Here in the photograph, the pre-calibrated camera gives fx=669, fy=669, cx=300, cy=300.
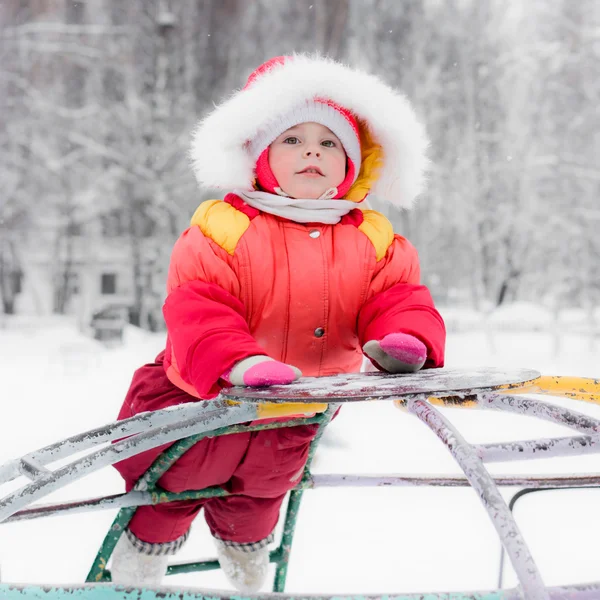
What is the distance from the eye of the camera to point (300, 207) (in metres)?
1.09

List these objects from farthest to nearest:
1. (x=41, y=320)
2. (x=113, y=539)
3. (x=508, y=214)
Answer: (x=508, y=214) < (x=41, y=320) < (x=113, y=539)

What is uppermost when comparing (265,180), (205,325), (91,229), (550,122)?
(550,122)

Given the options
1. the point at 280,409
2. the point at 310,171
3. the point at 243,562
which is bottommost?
the point at 243,562

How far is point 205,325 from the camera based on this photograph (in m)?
0.85

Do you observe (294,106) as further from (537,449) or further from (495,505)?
(495,505)

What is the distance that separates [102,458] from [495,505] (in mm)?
503

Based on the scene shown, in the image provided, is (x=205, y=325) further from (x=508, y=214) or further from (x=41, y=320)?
(x=508, y=214)

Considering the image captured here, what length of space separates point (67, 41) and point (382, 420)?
5259mm

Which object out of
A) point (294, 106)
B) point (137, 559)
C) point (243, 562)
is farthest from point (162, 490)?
point (294, 106)

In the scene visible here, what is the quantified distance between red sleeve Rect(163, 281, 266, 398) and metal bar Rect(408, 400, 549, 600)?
9.4 inches

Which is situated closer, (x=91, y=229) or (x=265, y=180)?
(x=265, y=180)

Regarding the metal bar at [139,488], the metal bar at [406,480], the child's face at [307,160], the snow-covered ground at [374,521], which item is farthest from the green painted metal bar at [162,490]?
the snow-covered ground at [374,521]

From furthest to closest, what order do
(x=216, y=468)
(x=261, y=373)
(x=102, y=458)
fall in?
(x=216, y=468) < (x=102, y=458) < (x=261, y=373)

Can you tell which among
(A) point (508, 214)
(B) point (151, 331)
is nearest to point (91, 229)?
(B) point (151, 331)
